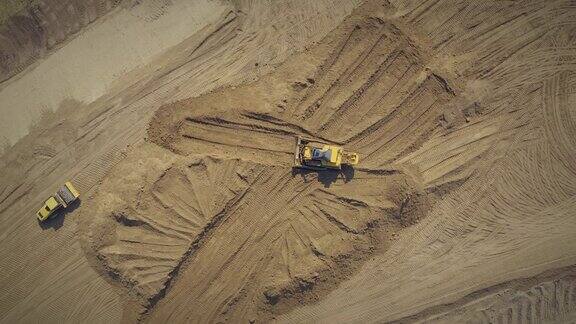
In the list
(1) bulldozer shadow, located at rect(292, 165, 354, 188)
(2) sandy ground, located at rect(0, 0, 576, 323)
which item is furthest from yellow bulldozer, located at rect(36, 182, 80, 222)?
(1) bulldozer shadow, located at rect(292, 165, 354, 188)

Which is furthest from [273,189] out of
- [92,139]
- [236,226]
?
[92,139]

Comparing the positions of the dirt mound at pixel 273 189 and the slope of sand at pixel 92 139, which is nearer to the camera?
the dirt mound at pixel 273 189

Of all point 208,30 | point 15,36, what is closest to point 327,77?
point 208,30

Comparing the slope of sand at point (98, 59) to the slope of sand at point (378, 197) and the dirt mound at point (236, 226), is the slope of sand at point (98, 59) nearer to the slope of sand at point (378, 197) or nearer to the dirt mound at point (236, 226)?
the slope of sand at point (378, 197)

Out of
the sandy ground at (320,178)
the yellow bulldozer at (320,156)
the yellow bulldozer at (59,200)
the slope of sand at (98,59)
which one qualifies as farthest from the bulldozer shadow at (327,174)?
the yellow bulldozer at (59,200)

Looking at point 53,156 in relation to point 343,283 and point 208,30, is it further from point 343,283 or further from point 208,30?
point 343,283

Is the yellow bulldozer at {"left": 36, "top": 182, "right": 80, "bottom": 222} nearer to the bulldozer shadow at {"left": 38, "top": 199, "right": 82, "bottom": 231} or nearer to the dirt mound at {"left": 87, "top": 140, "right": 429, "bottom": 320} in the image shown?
the bulldozer shadow at {"left": 38, "top": 199, "right": 82, "bottom": 231}

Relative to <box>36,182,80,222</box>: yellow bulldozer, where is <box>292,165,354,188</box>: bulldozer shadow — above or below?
below
